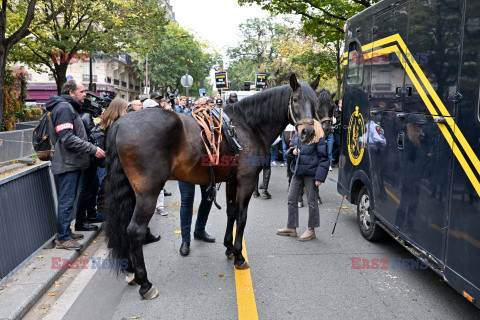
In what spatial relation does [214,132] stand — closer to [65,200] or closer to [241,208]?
[241,208]

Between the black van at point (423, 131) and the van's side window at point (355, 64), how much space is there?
46 millimetres

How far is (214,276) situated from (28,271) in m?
2.06

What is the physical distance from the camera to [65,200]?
4809 millimetres

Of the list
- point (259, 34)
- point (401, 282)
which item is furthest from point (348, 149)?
point (259, 34)

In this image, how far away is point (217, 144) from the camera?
4109 mm

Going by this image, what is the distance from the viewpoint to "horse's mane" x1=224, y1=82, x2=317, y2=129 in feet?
14.4

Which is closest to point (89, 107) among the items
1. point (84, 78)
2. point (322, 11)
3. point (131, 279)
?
point (131, 279)

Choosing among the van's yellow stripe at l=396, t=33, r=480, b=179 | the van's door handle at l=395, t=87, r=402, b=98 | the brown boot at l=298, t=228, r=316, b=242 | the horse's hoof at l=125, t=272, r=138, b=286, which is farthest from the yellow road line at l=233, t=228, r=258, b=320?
the van's door handle at l=395, t=87, r=402, b=98

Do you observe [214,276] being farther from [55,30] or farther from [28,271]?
[55,30]

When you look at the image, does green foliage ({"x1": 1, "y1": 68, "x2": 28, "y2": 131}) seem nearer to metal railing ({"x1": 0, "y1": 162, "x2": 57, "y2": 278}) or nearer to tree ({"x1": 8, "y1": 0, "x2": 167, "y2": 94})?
tree ({"x1": 8, "y1": 0, "x2": 167, "y2": 94})

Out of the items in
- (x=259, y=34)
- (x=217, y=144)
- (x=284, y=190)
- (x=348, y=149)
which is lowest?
(x=284, y=190)

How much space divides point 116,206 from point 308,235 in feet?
9.66

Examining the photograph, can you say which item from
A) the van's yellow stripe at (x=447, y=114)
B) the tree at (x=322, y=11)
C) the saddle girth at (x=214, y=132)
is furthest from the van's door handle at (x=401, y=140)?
the tree at (x=322, y=11)

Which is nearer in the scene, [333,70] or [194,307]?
[194,307]
